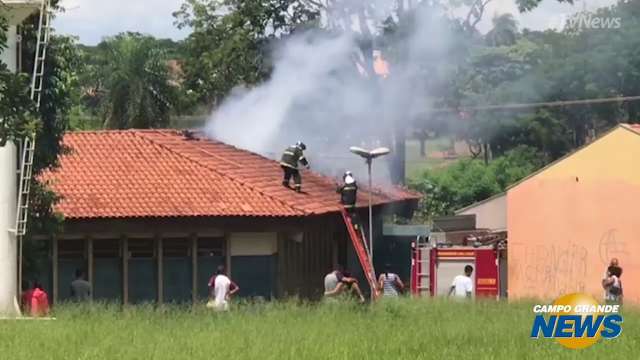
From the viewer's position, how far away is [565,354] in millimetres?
15008

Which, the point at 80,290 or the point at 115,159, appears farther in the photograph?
the point at 115,159

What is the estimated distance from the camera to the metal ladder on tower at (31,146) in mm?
23828

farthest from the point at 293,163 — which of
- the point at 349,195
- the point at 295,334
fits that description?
the point at 295,334

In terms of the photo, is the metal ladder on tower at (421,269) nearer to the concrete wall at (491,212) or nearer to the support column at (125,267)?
the support column at (125,267)

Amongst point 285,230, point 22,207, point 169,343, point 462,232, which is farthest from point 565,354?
point 462,232

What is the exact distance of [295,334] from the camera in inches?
672

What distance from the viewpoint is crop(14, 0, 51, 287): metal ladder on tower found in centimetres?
2383

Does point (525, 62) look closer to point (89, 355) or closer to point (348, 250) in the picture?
point (348, 250)

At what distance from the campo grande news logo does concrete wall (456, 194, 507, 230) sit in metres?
24.5

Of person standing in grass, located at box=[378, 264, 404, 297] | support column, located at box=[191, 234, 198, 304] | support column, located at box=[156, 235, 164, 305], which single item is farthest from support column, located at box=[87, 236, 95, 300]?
person standing in grass, located at box=[378, 264, 404, 297]

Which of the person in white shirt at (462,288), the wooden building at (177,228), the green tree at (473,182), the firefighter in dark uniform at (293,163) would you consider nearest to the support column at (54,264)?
the wooden building at (177,228)

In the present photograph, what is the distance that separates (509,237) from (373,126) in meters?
8.62

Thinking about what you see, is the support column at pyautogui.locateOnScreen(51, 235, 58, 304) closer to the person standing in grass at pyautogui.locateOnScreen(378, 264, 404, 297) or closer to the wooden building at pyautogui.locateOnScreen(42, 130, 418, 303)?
the wooden building at pyautogui.locateOnScreen(42, 130, 418, 303)

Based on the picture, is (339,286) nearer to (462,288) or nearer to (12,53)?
(462,288)
